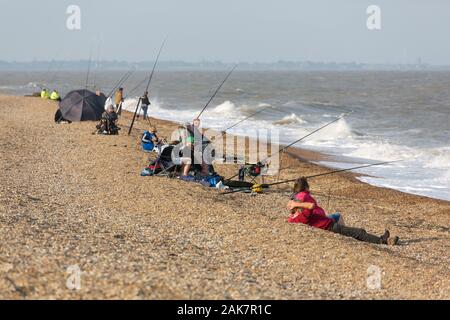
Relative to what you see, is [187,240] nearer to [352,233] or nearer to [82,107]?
[352,233]

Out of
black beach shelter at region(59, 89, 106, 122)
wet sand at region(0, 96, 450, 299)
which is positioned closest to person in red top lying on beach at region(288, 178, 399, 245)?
wet sand at region(0, 96, 450, 299)

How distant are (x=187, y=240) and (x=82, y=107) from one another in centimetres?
1447

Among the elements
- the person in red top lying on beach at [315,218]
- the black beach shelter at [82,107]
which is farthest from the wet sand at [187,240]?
the black beach shelter at [82,107]

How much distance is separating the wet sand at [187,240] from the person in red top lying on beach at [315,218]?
239 mm

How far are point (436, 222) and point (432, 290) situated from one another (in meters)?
4.60

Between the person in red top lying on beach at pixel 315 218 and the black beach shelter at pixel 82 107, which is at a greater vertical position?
the black beach shelter at pixel 82 107

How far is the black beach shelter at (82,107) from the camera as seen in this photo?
835 inches

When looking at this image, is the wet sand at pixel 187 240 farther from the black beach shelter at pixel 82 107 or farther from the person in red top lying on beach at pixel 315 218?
the black beach shelter at pixel 82 107

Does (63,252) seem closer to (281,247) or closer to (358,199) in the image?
(281,247)

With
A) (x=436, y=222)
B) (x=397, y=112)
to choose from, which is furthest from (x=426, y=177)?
(x=397, y=112)

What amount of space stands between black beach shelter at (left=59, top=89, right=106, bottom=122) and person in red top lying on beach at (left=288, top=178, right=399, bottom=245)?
13804mm

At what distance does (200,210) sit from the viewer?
9.29m

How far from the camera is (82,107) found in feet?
69.8

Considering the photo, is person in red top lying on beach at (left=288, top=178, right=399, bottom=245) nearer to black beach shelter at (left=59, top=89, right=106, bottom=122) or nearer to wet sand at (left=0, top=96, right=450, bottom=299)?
wet sand at (left=0, top=96, right=450, bottom=299)
